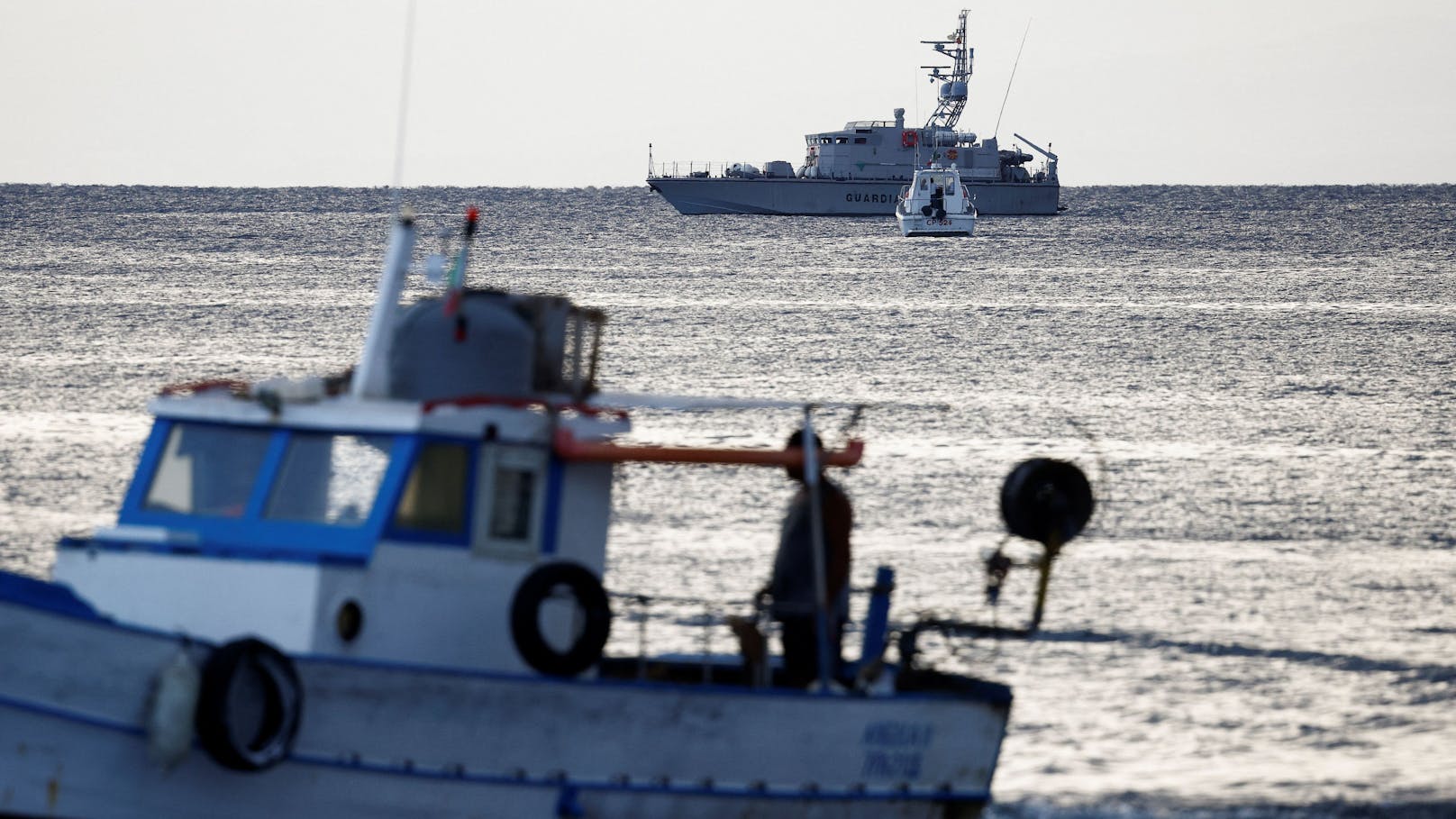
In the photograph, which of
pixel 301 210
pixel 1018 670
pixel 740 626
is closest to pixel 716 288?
pixel 1018 670

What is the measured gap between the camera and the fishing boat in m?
10.2

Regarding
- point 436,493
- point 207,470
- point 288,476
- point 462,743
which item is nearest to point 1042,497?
point 436,493

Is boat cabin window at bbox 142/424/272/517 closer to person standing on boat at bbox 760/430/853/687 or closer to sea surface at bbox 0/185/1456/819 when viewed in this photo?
person standing on boat at bbox 760/430/853/687

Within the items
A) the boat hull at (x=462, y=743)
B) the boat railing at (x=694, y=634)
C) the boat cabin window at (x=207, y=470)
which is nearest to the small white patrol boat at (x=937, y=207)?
the boat railing at (x=694, y=634)

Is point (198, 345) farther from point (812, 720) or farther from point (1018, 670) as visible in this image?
point (812, 720)

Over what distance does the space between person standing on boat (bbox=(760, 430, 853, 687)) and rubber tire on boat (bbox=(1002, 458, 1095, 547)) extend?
1341 mm

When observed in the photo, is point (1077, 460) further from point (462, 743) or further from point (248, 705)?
point (248, 705)

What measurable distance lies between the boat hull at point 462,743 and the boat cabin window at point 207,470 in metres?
0.93

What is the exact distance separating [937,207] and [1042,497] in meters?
106

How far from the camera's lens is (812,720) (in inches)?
455

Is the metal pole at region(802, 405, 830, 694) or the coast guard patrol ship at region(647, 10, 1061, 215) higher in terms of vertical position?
the coast guard patrol ship at region(647, 10, 1061, 215)

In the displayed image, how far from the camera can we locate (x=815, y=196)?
143 m

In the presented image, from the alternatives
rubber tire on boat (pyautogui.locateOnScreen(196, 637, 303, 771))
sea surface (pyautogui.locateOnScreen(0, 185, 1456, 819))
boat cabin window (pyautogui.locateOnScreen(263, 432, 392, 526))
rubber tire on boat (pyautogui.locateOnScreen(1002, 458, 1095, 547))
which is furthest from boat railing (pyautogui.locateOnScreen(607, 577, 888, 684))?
rubber tire on boat (pyautogui.locateOnScreen(196, 637, 303, 771))

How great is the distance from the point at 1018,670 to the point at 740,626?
7062mm
